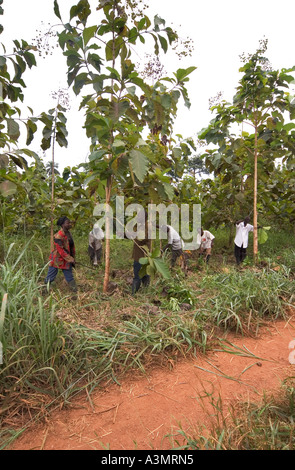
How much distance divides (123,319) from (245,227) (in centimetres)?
376

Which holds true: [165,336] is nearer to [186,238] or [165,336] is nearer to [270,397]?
[270,397]

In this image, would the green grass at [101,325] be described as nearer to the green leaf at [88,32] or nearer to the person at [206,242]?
the person at [206,242]

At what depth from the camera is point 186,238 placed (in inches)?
248

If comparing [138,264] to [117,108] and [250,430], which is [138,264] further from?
[250,430]

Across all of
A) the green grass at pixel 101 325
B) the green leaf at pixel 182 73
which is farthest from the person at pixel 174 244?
the green leaf at pixel 182 73

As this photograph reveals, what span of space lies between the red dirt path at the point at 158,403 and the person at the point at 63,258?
2111 millimetres

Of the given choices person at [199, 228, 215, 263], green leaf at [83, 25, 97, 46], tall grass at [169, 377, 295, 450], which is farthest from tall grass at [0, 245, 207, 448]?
person at [199, 228, 215, 263]

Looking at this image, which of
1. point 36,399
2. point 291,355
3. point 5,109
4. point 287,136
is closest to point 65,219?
point 5,109

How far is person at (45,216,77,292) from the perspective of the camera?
411 centimetres

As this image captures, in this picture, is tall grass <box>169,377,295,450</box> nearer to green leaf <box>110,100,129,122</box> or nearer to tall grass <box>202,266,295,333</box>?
tall grass <box>202,266,295,333</box>

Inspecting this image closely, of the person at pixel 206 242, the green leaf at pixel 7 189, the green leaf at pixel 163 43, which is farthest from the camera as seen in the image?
the person at pixel 206 242

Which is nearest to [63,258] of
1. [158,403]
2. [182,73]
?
[158,403]

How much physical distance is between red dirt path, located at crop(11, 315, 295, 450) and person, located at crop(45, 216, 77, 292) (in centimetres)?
211

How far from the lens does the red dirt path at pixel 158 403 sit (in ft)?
5.80
